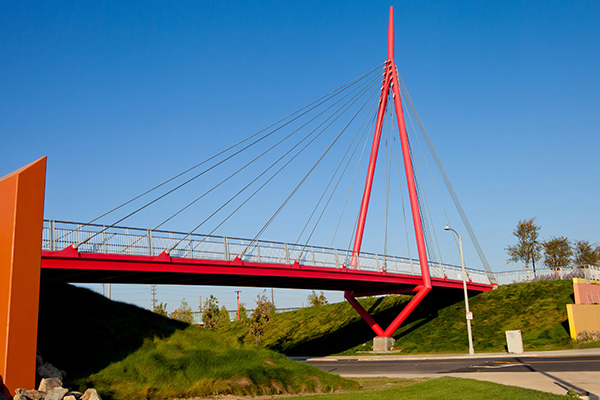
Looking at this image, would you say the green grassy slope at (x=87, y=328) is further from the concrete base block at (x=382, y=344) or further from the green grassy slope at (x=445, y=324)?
the green grassy slope at (x=445, y=324)

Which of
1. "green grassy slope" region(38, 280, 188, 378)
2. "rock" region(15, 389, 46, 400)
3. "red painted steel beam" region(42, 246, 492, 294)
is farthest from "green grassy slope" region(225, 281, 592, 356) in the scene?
"rock" region(15, 389, 46, 400)

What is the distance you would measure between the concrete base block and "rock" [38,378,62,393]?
3237 cm

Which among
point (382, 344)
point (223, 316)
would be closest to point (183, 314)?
point (223, 316)

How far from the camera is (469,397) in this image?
13.7m

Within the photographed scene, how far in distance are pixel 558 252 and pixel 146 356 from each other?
67375 mm

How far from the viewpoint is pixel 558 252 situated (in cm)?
7188

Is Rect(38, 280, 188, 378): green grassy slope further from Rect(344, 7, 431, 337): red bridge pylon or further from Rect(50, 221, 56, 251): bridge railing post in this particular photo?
Rect(344, 7, 431, 337): red bridge pylon

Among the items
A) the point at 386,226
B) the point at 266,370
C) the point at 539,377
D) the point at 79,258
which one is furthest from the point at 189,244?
the point at 386,226

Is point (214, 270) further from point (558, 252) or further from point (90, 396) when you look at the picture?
point (558, 252)

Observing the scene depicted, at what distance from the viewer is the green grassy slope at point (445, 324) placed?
39.9 m

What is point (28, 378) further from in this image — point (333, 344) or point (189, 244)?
point (333, 344)

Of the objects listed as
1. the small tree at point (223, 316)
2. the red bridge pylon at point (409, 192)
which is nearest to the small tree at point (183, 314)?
the small tree at point (223, 316)

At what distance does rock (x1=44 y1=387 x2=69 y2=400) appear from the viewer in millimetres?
12216

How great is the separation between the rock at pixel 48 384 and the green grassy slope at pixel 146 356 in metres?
1.52
